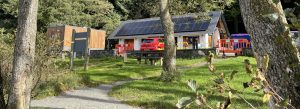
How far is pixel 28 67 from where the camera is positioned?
26.7 feet

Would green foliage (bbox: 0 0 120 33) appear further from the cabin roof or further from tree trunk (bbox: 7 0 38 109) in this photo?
tree trunk (bbox: 7 0 38 109)

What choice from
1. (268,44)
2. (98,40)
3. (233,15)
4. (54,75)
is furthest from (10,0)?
(268,44)

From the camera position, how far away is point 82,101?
1146 cm

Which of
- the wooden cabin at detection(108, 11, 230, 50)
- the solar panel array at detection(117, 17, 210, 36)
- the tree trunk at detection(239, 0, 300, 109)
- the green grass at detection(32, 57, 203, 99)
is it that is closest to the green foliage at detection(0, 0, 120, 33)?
the solar panel array at detection(117, 17, 210, 36)

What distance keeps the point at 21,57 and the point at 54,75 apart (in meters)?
5.27

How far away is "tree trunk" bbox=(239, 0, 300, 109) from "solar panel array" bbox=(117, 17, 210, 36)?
32434 millimetres

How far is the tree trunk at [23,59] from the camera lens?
26.1 feet

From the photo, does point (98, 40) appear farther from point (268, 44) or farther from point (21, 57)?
point (268, 44)

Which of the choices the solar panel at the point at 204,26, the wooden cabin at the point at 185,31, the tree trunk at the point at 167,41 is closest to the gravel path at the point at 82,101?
the tree trunk at the point at 167,41

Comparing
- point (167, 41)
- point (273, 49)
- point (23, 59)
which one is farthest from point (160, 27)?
point (273, 49)

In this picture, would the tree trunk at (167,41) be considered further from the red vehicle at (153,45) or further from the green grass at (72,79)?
the red vehicle at (153,45)

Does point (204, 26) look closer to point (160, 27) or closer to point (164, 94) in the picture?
point (160, 27)

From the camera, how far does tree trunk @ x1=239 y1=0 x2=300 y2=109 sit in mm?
2955

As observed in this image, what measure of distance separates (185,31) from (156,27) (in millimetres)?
4534
